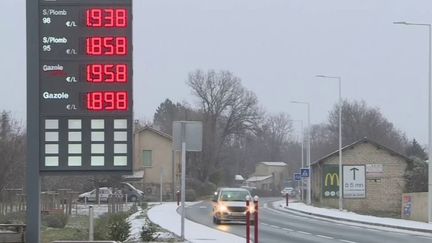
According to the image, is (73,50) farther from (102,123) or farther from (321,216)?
(321,216)

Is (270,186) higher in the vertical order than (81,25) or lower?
lower

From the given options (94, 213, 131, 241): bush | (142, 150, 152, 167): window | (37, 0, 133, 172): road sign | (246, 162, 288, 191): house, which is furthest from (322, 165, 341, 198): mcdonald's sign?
(246, 162, 288, 191): house

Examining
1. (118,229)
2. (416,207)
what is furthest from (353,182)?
(118,229)

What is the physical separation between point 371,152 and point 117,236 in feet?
159

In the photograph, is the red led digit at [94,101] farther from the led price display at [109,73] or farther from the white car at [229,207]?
the white car at [229,207]

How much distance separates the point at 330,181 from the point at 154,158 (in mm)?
25903

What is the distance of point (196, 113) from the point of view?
340 feet

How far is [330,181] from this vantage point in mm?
64438

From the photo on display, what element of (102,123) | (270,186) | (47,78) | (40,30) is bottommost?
Result: (270,186)

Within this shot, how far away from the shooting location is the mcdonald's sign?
63.9 m

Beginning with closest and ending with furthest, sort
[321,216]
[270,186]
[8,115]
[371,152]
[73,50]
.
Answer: [73,50]
[321,216]
[8,115]
[371,152]
[270,186]

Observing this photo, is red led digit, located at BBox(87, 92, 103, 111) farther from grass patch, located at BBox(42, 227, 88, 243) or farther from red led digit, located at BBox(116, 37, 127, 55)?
grass patch, located at BBox(42, 227, 88, 243)

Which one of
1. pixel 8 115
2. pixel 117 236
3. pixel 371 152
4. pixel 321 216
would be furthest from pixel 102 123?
pixel 371 152

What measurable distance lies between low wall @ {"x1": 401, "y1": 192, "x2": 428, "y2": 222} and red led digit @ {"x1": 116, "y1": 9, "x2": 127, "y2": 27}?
27.7 meters
